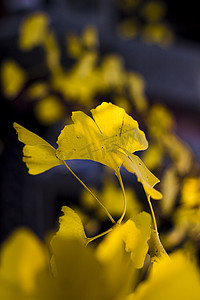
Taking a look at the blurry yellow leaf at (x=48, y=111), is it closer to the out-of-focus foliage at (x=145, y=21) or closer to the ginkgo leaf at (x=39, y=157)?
the out-of-focus foliage at (x=145, y=21)

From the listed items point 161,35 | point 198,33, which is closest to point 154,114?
point 161,35

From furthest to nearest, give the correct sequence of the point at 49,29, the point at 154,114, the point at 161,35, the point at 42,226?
the point at 161,35
the point at 49,29
the point at 42,226
the point at 154,114

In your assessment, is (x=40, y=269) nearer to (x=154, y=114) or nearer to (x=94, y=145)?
(x=94, y=145)

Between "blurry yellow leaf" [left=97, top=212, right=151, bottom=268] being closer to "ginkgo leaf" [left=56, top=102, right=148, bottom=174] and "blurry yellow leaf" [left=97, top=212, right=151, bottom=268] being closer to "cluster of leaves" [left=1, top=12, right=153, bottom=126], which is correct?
"ginkgo leaf" [left=56, top=102, right=148, bottom=174]

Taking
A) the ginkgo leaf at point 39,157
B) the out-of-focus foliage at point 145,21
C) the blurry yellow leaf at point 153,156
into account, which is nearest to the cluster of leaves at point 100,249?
the ginkgo leaf at point 39,157

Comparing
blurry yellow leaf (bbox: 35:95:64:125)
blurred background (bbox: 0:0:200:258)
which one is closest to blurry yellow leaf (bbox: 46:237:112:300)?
blurred background (bbox: 0:0:200:258)
